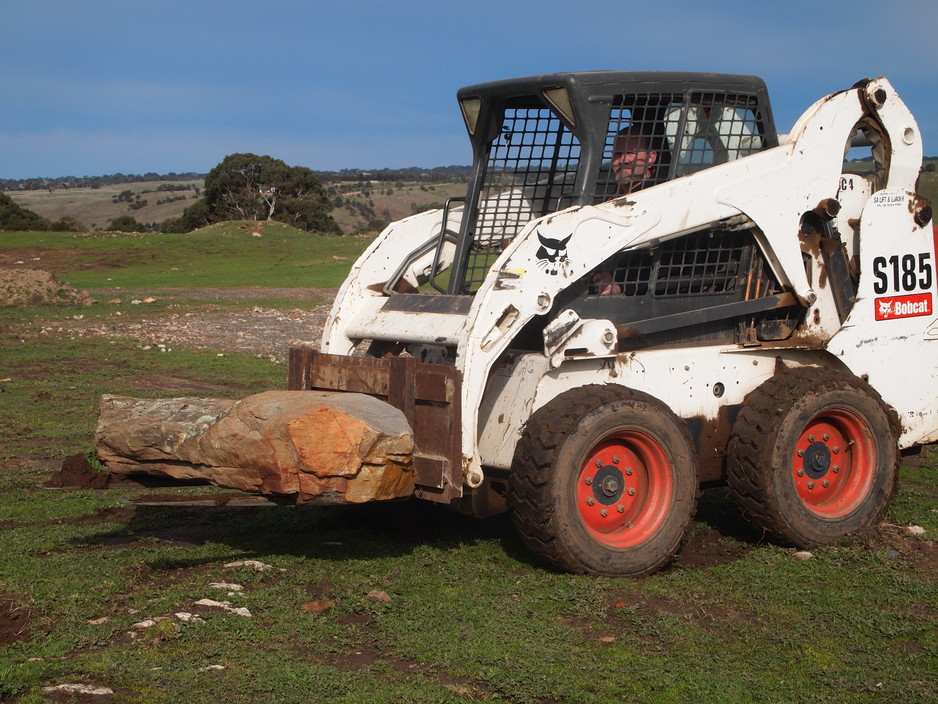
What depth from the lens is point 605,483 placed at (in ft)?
20.2

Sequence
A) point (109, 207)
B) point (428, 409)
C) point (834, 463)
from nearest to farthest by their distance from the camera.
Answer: point (428, 409) → point (834, 463) → point (109, 207)

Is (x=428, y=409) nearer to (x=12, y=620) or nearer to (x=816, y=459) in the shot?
(x=12, y=620)

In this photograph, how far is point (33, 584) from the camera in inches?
226

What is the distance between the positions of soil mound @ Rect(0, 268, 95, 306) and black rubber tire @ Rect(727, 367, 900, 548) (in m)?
20.3

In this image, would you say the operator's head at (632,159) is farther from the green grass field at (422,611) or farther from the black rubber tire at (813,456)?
the green grass field at (422,611)

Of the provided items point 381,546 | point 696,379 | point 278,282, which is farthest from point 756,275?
point 278,282

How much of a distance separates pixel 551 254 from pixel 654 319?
0.94m

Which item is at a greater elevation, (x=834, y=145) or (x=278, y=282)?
(x=834, y=145)

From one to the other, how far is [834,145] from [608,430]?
259cm

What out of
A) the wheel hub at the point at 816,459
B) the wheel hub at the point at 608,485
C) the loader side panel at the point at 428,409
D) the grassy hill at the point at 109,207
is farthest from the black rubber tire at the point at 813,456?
the grassy hill at the point at 109,207

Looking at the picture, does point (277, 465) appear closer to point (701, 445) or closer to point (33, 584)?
point (33, 584)

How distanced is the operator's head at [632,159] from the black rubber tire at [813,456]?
4.89 feet

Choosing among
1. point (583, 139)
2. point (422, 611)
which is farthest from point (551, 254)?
point (422, 611)

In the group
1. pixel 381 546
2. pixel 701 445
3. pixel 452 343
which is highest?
pixel 452 343
